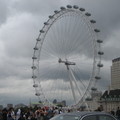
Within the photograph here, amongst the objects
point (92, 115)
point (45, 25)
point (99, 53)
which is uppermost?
point (45, 25)

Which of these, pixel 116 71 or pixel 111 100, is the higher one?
pixel 116 71

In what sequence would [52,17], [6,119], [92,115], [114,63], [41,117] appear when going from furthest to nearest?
[114,63] → [52,17] → [41,117] → [6,119] → [92,115]

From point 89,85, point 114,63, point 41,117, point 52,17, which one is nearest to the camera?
point 41,117

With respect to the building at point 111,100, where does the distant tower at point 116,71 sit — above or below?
above

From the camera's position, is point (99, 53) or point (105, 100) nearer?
point (99, 53)

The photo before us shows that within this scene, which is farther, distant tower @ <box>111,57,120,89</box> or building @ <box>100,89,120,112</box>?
building @ <box>100,89,120,112</box>

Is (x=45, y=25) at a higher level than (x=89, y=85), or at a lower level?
higher

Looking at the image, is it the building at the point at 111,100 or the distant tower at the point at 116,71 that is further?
the building at the point at 111,100

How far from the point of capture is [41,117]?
30.3m

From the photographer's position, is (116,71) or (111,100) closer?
(116,71)

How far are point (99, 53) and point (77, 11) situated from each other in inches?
256

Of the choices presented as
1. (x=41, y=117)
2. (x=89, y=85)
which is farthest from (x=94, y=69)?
(x=41, y=117)

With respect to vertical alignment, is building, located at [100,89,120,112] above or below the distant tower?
below

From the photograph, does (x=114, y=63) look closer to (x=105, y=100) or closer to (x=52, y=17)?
(x=105, y=100)
